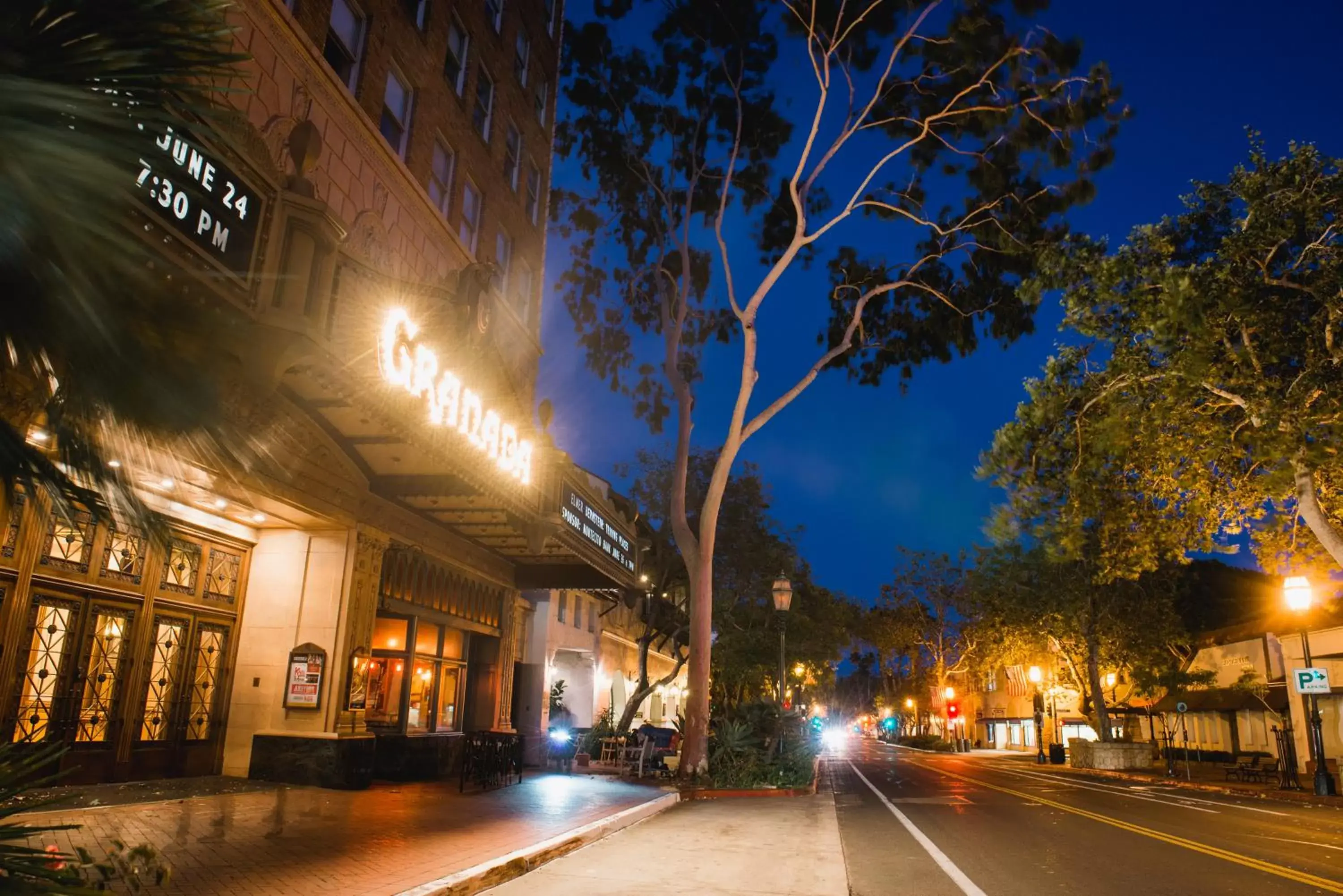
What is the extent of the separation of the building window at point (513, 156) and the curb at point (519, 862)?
46.8ft

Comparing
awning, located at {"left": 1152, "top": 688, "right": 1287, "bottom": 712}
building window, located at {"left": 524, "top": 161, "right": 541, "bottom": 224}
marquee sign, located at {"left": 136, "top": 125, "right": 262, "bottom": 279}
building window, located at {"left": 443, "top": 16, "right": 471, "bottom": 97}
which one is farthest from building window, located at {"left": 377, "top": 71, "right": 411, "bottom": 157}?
awning, located at {"left": 1152, "top": 688, "right": 1287, "bottom": 712}

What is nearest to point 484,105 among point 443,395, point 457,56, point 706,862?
point 457,56

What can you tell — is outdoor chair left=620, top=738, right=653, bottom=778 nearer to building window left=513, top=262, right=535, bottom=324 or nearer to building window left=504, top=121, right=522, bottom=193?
building window left=513, top=262, right=535, bottom=324

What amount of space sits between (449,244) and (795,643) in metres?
25.0

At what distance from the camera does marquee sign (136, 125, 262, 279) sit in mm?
5559

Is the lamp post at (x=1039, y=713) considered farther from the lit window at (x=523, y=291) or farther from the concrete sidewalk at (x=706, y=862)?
the lit window at (x=523, y=291)

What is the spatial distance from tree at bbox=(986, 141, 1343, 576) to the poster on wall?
15608 mm

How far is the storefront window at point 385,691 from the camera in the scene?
15398 mm

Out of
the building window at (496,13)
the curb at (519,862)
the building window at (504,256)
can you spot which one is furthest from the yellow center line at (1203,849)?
the building window at (496,13)

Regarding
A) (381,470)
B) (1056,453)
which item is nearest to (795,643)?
(1056,453)

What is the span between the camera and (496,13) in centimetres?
1962

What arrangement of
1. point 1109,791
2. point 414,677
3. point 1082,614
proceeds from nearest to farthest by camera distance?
point 414,677
point 1109,791
point 1082,614

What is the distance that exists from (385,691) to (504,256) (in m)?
9.88

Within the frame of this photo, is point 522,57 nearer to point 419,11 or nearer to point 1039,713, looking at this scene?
point 419,11
